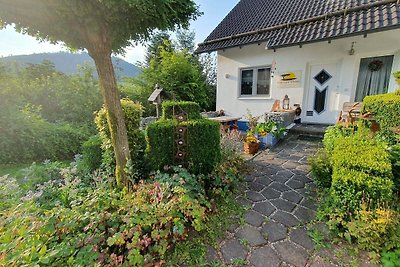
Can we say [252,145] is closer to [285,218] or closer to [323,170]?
[323,170]

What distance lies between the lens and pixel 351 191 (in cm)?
237

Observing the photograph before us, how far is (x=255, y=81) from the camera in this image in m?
8.27

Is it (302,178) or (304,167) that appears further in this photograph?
(304,167)

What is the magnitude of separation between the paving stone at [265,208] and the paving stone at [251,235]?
1.34 ft

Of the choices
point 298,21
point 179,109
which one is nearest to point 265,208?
point 179,109

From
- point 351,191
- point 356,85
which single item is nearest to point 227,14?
point 356,85

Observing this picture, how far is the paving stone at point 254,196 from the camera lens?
3.31m

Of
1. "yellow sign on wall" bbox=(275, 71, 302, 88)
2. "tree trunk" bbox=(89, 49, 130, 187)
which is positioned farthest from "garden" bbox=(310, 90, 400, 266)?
"yellow sign on wall" bbox=(275, 71, 302, 88)

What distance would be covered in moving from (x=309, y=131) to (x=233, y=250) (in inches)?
210

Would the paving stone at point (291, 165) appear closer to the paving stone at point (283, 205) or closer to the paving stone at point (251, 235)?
the paving stone at point (283, 205)

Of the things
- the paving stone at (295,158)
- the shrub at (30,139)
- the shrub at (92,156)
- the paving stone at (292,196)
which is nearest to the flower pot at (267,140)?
the paving stone at (295,158)

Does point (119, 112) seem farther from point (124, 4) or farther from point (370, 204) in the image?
point (370, 204)

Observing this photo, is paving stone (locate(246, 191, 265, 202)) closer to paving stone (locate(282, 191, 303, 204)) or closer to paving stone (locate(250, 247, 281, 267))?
paving stone (locate(282, 191, 303, 204))

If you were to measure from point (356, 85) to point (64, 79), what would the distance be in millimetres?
11852
